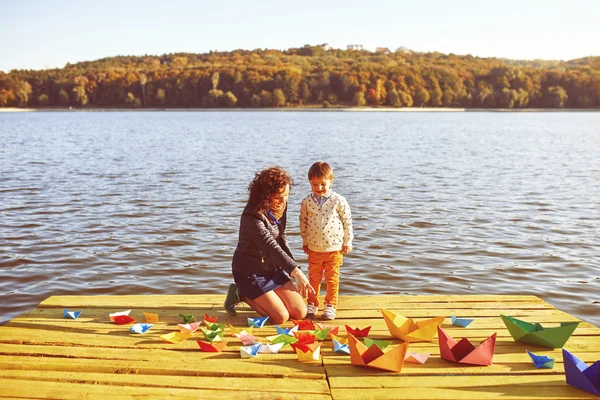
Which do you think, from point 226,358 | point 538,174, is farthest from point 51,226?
point 538,174

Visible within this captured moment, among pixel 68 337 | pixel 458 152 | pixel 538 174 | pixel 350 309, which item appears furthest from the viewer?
pixel 458 152

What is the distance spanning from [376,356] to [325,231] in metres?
1.64

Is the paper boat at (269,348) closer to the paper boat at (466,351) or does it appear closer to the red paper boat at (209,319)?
the red paper boat at (209,319)

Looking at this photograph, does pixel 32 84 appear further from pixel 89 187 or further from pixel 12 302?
pixel 12 302

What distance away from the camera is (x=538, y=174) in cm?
2098

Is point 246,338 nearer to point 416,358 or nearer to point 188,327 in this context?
point 188,327

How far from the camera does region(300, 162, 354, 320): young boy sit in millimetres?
5430

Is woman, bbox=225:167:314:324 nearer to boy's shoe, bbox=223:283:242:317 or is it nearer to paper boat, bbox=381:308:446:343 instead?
boy's shoe, bbox=223:283:242:317

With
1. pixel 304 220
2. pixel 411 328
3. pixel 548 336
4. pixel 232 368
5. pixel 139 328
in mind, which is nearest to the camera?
pixel 232 368

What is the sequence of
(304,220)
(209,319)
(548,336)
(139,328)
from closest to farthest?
(548,336) < (139,328) < (209,319) < (304,220)

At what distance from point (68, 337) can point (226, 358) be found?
4.47ft

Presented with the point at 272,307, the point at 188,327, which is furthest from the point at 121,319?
the point at 272,307

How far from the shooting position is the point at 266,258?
5285mm

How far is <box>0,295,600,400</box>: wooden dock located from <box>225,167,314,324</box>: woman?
0.21 metres
